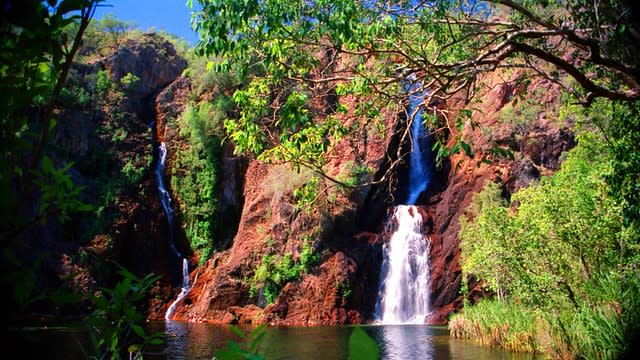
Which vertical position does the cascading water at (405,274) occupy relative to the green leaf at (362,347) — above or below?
above

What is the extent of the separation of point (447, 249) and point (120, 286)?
29.8 m

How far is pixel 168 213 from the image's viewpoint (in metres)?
37.8

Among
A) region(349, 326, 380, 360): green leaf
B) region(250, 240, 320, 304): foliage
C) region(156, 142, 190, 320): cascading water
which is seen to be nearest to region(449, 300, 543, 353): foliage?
region(250, 240, 320, 304): foliage

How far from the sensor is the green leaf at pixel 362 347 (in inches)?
48.2

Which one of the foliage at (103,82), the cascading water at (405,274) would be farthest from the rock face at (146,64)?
the cascading water at (405,274)

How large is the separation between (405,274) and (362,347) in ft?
98.0

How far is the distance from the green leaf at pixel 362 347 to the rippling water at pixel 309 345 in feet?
38.6

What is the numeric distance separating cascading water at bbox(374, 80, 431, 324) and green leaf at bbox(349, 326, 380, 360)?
28.8 m

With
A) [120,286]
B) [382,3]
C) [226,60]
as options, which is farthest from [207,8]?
[120,286]

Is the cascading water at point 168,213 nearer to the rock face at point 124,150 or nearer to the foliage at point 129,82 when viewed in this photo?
the rock face at point 124,150

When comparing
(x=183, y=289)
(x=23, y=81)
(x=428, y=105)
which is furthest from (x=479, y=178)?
(x=23, y=81)

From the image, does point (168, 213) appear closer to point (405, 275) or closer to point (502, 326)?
point (405, 275)

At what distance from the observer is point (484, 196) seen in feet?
96.4

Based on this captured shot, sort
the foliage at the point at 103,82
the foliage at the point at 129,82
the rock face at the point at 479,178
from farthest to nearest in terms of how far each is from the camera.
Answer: the foliage at the point at 129,82 → the foliage at the point at 103,82 → the rock face at the point at 479,178
